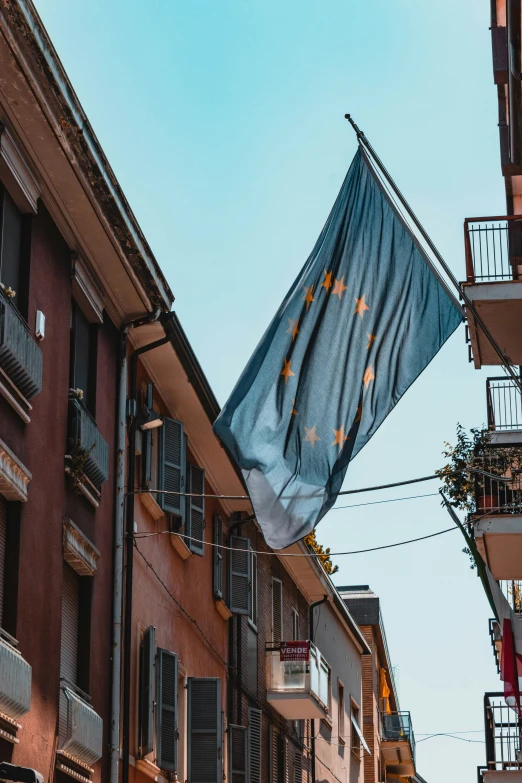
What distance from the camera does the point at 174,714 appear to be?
55.8 feet

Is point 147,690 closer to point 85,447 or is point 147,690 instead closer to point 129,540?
point 129,540

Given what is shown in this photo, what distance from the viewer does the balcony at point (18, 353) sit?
11500 millimetres

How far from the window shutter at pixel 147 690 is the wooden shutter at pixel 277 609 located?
10222 millimetres

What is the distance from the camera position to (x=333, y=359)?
11.6 metres

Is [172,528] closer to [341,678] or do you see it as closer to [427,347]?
[427,347]

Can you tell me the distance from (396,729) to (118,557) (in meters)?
32.0

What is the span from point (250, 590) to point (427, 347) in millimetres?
11752

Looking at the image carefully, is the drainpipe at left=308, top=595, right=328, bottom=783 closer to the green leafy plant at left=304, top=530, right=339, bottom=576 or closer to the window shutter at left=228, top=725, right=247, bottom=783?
the green leafy plant at left=304, top=530, right=339, bottom=576

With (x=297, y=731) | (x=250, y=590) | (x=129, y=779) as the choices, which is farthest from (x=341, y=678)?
(x=129, y=779)

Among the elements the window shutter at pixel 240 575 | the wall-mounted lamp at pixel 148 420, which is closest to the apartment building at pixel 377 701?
the window shutter at pixel 240 575

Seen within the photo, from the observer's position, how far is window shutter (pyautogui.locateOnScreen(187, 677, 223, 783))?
18391mm

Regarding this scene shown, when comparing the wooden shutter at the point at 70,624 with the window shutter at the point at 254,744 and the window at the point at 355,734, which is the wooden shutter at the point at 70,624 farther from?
the window at the point at 355,734

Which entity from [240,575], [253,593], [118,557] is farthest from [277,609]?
[118,557]

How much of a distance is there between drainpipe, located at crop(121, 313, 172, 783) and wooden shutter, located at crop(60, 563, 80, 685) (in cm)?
146
